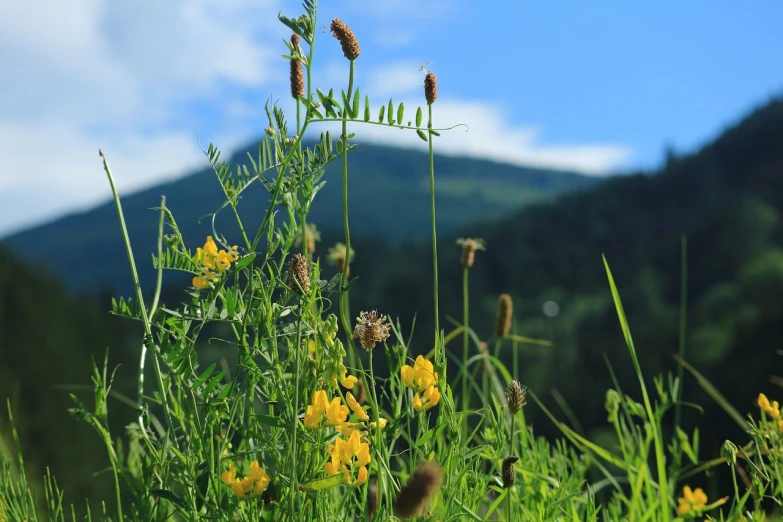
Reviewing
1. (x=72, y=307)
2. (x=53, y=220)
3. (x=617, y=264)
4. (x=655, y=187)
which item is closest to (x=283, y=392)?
(x=72, y=307)

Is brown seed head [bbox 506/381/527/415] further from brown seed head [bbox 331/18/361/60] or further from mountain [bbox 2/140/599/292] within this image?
mountain [bbox 2/140/599/292]

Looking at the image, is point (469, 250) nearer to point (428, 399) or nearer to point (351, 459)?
point (428, 399)

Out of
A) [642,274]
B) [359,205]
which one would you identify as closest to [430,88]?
[642,274]

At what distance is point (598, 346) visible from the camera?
37.5 m

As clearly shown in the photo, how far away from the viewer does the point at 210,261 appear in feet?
4.06

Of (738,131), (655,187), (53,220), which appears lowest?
(53,220)

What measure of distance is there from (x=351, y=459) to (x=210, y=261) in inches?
15.9

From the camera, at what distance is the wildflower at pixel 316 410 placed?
1059 millimetres

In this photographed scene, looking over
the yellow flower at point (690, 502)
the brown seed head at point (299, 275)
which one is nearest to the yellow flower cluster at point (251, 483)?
the brown seed head at point (299, 275)

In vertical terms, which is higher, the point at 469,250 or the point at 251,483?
the point at 469,250

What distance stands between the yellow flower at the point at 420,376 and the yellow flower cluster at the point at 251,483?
25 centimetres

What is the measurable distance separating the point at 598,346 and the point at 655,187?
1621 inches

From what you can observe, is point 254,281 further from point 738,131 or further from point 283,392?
point 738,131

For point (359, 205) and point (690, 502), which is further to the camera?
point (359, 205)
